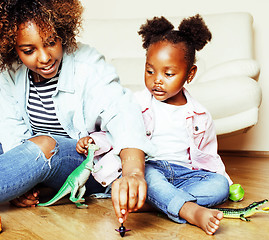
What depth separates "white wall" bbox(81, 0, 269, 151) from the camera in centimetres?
279

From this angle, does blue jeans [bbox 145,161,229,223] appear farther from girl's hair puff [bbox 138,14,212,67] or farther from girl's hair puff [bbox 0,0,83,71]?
girl's hair puff [bbox 0,0,83,71]

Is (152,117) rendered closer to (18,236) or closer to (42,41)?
(42,41)

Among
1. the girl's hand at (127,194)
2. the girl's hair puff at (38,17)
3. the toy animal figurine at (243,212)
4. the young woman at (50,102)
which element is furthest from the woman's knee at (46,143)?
the toy animal figurine at (243,212)

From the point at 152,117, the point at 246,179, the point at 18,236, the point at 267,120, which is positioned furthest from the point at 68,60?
the point at 267,120

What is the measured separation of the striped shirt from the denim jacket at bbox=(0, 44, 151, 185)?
0.07 feet

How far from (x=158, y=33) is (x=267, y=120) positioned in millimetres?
1599

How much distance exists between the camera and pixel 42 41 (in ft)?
3.86

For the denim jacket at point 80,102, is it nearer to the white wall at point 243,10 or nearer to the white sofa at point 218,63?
the white sofa at point 218,63

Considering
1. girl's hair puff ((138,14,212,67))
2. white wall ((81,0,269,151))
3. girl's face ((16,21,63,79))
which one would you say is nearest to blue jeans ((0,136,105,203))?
girl's face ((16,21,63,79))

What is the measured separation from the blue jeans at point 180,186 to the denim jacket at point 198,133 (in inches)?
1.8

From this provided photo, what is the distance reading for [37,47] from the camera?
3.89 ft

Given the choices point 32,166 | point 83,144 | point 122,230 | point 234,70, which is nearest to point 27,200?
point 32,166

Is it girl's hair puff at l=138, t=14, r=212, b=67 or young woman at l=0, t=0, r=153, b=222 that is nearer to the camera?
young woman at l=0, t=0, r=153, b=222

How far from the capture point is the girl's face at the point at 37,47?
118 centimetres
